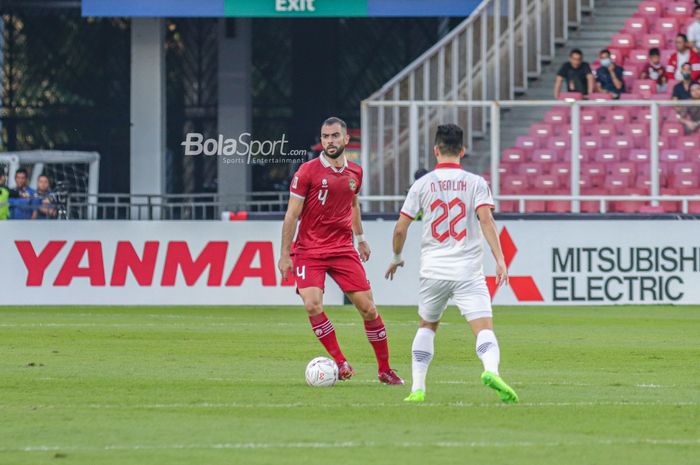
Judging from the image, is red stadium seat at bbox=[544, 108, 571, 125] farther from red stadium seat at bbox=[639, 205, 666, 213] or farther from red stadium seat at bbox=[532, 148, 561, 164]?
red stadium seat at bbox=[639, 205, 666, 213]

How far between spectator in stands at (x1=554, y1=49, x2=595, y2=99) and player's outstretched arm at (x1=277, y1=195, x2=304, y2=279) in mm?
16119

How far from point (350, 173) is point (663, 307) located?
1116cm

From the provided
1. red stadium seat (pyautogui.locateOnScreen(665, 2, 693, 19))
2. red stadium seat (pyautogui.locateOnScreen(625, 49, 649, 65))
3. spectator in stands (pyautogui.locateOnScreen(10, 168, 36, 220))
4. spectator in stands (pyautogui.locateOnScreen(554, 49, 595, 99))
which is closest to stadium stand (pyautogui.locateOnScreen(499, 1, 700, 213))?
spectator in stands (pyautogui.locateOnScreen(554, 49, 595, 99))

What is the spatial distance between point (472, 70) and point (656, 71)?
383 cm

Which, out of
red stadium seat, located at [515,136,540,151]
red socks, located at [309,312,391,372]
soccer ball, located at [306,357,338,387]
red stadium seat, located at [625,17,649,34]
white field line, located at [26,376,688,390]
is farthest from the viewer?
red stadium seat, located at [625,17,649,34]

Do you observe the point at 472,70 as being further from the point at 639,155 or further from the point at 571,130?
the point at 639,155

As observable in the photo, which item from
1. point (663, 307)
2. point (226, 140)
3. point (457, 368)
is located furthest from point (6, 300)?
point (457, 368)

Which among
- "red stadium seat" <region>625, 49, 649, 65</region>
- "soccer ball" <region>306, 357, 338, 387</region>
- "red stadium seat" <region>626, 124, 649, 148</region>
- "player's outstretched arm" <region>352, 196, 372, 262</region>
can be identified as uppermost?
"red stadium seat" <region>625, 49, 649, 65</region>

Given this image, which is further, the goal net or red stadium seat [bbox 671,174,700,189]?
the goal net

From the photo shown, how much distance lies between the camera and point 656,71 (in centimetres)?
2923

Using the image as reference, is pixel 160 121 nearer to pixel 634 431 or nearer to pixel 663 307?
pixel 663 307

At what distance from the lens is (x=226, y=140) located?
26031 mm

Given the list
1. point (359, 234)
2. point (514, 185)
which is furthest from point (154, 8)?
point (359, 234)

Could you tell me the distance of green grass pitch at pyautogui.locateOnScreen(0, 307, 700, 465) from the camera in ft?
29.5
